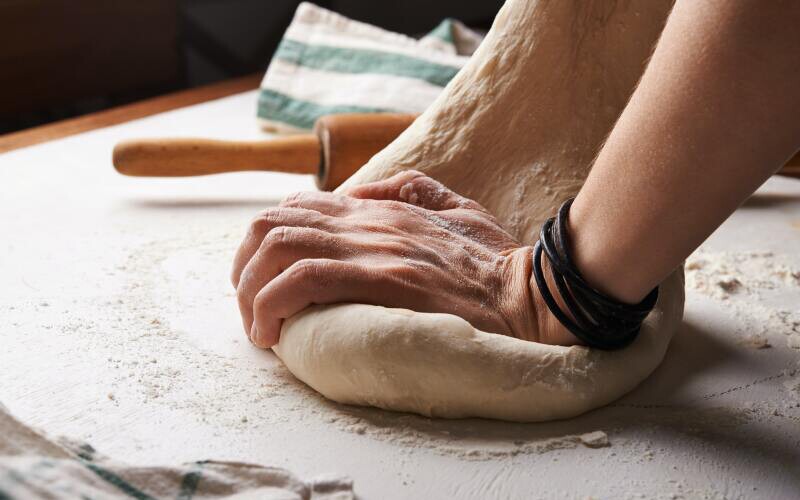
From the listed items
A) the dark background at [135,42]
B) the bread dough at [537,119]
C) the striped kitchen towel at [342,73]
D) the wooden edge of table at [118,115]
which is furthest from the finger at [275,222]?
the dark background at [135,42]

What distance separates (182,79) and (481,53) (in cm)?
223

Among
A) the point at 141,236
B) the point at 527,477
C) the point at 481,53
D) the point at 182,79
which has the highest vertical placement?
the point at 481,53

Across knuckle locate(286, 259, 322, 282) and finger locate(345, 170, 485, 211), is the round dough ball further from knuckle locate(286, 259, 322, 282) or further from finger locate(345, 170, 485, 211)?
finger locate(345, 170, 485, 211)

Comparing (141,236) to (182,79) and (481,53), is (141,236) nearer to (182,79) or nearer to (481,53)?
(481,53)

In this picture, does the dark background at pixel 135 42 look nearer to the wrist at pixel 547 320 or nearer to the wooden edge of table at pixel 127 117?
the wooden edge of table at pixel 127 117

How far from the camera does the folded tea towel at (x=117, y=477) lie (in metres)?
0.62

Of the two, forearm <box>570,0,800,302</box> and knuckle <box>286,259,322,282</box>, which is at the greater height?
forearm <box>570,0,800,302</box>

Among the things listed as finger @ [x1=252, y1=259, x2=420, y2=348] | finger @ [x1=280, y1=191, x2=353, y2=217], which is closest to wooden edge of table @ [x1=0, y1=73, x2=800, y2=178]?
finger @ [x1=280, y1=191, x2=353, y2=217]

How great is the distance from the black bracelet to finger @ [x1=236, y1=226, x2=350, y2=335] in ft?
0.75

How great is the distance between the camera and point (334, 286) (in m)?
0.91

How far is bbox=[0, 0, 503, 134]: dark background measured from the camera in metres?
2.56

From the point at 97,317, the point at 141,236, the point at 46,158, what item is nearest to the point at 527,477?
the point at 97,317

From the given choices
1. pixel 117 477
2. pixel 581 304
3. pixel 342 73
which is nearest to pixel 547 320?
pixel 581 304

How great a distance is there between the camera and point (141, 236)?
4.73ft
